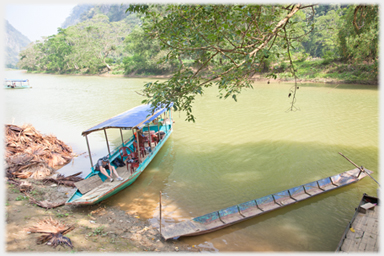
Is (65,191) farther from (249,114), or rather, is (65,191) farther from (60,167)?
(249,114)

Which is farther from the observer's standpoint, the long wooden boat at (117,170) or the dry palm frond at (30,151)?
the dry palm frond at (30,151)

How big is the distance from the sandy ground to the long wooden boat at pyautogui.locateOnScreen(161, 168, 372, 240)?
0.31m

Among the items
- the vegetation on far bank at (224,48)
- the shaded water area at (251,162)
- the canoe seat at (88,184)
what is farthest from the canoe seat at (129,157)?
the vegetation on far bank at (224,48)

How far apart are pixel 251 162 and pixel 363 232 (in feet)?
14.8

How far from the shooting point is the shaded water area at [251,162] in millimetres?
5500

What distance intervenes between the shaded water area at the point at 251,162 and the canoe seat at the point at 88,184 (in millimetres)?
598

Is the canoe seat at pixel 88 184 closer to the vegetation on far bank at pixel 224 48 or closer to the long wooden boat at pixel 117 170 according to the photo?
the long wooden boat at pixel 117 170

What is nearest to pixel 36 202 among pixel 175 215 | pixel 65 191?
pixel 65 191

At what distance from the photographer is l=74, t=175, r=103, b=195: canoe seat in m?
6.33

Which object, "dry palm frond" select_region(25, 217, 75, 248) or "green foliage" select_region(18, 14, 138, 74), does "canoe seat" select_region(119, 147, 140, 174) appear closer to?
"dry palm frond" select_region(25, 217, 75, 248)

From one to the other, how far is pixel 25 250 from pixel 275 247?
4667 mm

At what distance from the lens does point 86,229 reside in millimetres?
4891

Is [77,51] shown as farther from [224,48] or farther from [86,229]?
[86,229]

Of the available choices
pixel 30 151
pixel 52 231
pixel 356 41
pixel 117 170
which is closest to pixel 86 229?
pixel 52 231
